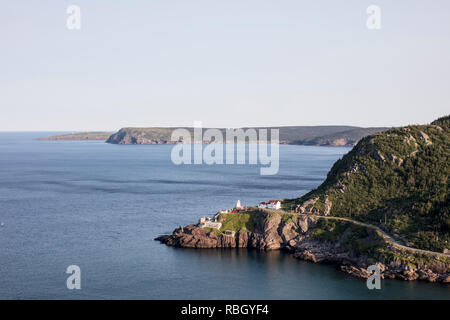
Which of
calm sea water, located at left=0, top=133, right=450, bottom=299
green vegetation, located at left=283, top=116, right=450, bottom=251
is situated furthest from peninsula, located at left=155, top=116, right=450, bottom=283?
calm sea water, located at left=0, top=133, right=450, bottom=299

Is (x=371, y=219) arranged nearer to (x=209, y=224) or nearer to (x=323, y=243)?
(x=323, y=243)

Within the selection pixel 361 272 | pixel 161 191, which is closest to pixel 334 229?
pixel 361 272

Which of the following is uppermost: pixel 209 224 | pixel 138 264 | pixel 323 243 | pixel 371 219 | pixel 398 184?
pixel 398 184

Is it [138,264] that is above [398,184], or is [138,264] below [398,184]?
below

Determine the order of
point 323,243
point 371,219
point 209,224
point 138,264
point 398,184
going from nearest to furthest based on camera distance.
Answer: point 138,264
point 323,243
point 371,219
point 209,224
point 398,184

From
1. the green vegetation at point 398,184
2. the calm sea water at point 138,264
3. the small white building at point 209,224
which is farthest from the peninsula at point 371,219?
the calm sea water at point 138,264

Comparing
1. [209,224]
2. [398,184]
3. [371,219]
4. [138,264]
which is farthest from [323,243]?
[138,264]

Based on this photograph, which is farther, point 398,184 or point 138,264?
point 398,184

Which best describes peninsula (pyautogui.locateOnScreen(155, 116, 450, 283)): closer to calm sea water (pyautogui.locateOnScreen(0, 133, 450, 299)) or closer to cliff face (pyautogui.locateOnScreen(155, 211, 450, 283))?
cliff face (pyautogui.locateOnScreen(155, 211, 450, 283))

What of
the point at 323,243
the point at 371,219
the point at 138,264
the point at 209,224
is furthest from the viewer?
the point at 209,224
